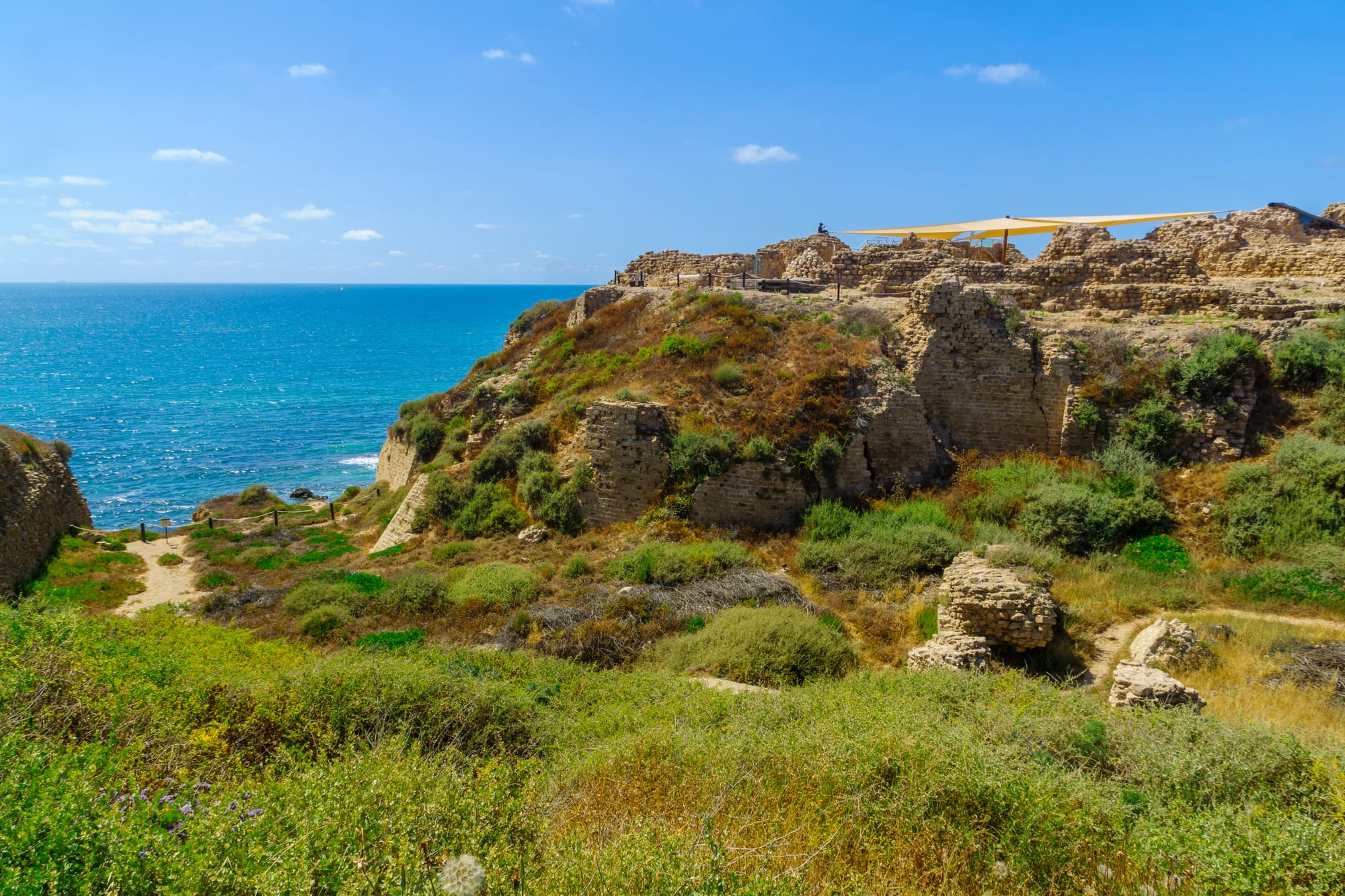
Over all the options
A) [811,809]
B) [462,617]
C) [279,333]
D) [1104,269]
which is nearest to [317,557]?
[462,617]

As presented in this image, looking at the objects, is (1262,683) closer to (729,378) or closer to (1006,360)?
(1006,360)

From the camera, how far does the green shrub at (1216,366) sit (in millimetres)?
13539

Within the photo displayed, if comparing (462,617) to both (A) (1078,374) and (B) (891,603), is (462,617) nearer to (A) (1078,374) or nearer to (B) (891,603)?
(B) (891,603)

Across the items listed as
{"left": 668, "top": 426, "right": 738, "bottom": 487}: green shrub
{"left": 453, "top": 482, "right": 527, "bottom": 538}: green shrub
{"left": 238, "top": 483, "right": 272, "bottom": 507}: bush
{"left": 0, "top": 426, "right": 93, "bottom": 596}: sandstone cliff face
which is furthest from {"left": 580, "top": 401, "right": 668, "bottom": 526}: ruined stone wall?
{"left": 238, "top": 483, "right": 272, "bottom": 507}: bush

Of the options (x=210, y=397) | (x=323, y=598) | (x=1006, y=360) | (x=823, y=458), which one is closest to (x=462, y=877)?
(x=323, y=598)

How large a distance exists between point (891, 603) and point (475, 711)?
6837mm

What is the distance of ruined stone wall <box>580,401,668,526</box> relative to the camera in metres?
Result: 14.6

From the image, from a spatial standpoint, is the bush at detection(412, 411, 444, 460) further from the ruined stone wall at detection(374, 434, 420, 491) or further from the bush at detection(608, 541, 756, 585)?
the bush at detection(608, 541, 756, 585)

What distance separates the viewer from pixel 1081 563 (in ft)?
38.3

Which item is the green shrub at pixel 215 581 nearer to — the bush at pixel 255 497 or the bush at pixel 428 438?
the bush at pixel 428 438

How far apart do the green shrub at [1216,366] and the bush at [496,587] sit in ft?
44.0

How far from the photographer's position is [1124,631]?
32.1 feet

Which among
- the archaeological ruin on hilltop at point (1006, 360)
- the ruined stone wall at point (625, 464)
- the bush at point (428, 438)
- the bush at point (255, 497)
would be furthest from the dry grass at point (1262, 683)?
the bush at point (255, 497)

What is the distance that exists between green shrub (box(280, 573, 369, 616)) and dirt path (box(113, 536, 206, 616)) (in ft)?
8.06
